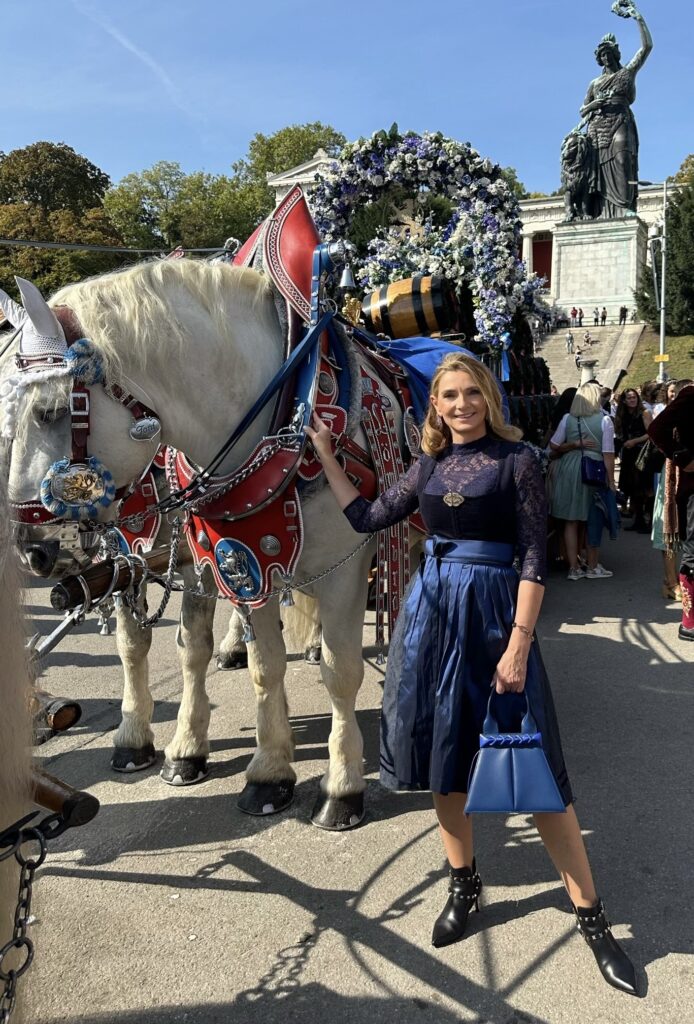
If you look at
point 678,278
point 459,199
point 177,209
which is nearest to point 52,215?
point 177,209

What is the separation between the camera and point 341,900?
2.55 meters

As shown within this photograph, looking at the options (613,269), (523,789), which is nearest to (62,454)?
(523,789)

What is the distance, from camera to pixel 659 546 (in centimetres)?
621

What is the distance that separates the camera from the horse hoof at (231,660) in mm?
4910

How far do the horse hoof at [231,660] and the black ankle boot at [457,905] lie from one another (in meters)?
2.69

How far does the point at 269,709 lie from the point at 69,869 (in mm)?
954

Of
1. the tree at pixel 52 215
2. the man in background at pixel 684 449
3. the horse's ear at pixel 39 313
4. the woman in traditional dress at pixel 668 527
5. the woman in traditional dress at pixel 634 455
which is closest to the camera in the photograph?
the horse's ear at pixel 39 313

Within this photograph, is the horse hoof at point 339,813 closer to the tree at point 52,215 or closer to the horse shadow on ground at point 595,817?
the horse shadow on ground at point 595,817

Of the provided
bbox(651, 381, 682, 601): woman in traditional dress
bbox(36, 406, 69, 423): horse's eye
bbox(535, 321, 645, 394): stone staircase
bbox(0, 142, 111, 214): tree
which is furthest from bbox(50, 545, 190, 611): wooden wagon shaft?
bbox(0, 142, 111, 214): tree

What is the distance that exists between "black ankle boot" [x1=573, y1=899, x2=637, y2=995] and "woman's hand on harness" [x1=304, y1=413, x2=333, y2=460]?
1627 millimetres

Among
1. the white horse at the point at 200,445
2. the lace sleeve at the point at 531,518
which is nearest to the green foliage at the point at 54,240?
the white horse at the point at 200,445

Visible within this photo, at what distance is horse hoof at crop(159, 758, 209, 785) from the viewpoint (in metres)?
3.39

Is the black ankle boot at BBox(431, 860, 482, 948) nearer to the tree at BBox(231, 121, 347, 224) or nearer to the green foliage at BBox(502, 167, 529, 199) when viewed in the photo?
the green foliage at BBox(502, 167, 529, 199)

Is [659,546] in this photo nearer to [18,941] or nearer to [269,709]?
[269,709]
